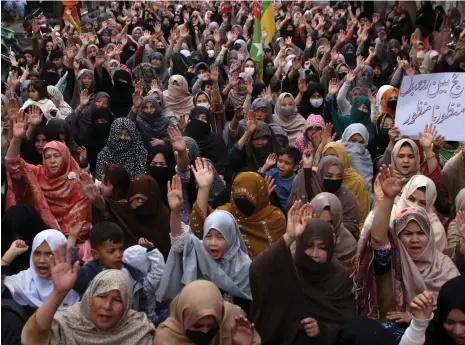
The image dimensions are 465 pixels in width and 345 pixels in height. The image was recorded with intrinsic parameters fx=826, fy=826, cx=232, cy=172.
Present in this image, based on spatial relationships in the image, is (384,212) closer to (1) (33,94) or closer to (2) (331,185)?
(2) (331,185)

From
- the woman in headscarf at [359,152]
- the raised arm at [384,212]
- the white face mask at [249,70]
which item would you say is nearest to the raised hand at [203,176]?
the raised arm at [384,212]

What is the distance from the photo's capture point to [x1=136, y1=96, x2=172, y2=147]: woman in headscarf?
676 cm

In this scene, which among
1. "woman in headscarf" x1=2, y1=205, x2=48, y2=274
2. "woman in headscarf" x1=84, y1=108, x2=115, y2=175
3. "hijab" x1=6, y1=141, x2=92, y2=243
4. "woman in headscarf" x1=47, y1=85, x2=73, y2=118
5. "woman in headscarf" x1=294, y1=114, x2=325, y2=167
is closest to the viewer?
"woman in headscarf" x1=2, y1=205, x2=48, y2=274

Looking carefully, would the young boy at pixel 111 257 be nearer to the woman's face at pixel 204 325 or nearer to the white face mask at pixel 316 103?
the woman's face at pixel 204 325

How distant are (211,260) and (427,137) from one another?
1.98 meters

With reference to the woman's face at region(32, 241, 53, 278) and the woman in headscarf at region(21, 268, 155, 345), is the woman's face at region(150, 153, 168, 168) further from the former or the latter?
the woman in headscarf at region(21, 268, 155, 345)

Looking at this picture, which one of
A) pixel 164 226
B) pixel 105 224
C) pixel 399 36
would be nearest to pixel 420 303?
pixel 105 224

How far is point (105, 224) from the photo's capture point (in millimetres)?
3836

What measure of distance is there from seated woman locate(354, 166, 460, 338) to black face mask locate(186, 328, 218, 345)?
820mm

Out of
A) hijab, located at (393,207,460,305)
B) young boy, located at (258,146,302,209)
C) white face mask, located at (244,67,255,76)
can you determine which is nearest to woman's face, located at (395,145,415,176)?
young boy, located at (258,146,302,209)

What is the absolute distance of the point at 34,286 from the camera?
354 cm

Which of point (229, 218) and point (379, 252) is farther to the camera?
point (229, 218)

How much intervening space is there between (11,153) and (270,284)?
2.10 meters

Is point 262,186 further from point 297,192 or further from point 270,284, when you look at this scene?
point 270,284
